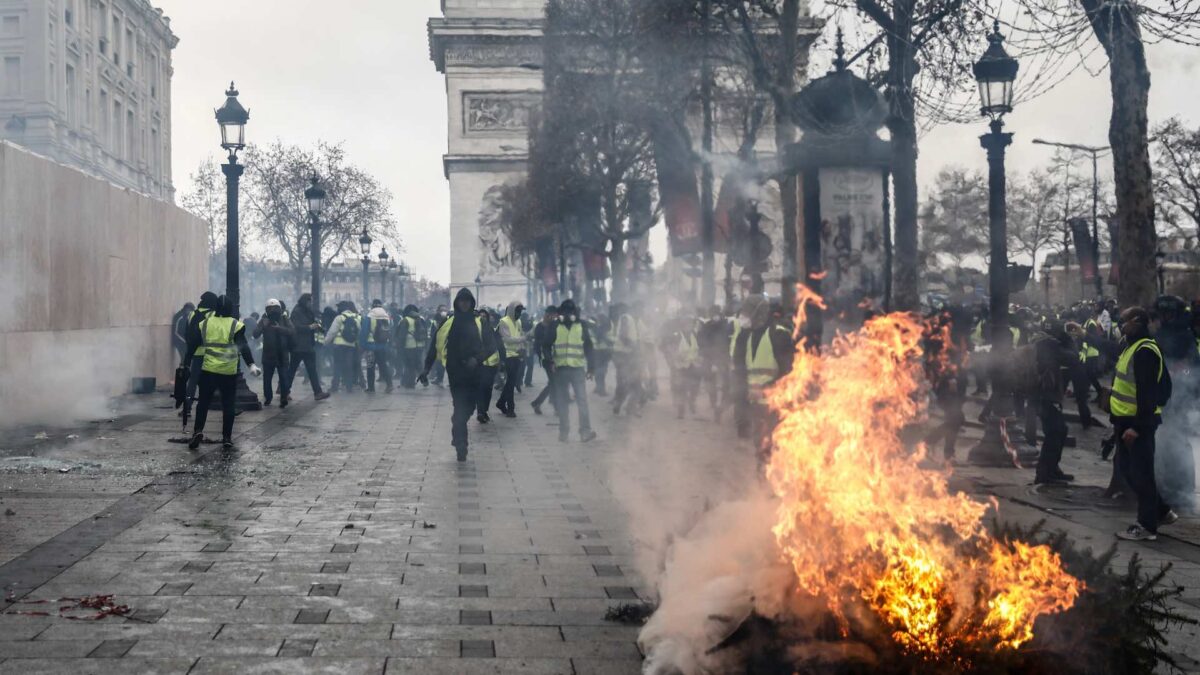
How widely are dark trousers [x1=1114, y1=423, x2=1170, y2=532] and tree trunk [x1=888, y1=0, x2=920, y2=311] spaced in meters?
7.58

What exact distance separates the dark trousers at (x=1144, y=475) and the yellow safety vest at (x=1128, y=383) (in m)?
0.16

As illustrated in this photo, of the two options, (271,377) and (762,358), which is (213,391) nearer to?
(762,358)

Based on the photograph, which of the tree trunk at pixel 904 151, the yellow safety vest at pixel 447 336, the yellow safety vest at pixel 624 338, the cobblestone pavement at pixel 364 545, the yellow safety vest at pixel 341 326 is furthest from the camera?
the yellow safety vest at pixel 341 326

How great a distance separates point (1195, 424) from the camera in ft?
42.1

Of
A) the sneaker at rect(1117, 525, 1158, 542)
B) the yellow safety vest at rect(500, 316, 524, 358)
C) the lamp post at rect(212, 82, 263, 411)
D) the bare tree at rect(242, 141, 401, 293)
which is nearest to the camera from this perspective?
the sneaker at rect(1117, 525, 1158, 542)

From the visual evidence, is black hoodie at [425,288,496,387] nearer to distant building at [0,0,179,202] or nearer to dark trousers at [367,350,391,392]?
dark trousers at [367,350,391,392]

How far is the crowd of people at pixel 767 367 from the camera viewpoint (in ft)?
28.2

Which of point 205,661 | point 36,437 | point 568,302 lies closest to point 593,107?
point 568,302

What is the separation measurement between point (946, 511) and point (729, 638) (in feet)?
3.04

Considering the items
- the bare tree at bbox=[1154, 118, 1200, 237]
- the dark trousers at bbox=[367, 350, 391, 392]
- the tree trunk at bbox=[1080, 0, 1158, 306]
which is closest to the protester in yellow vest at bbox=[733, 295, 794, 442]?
the tree trunk at bbox=[1080, 0, 1158, 306]

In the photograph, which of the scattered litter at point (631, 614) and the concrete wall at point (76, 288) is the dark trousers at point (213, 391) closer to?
the concrete wall at point (76, 288)

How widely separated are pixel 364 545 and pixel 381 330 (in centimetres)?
1861

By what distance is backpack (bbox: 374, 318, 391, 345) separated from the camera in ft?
84.9

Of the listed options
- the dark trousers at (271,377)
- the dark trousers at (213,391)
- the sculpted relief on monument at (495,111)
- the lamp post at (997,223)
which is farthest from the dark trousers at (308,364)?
the sculpted relief on monument at (495,111)
